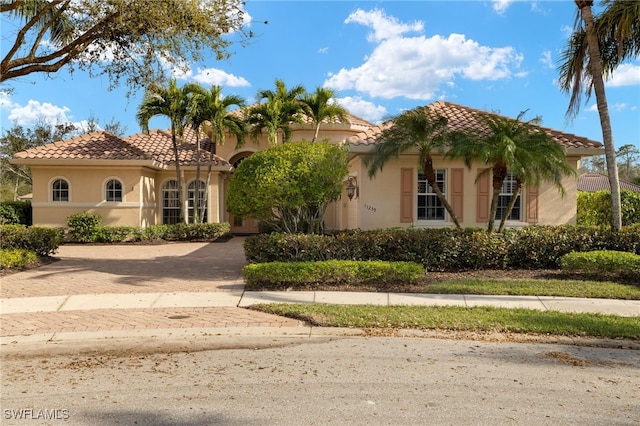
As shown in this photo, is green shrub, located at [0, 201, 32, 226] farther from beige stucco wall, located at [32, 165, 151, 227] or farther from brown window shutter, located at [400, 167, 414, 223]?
brown window shutter, located at [400, 167, 414, 223]

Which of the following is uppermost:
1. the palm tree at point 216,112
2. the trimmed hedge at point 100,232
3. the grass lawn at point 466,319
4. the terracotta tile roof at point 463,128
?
the palm tree at point 216,112

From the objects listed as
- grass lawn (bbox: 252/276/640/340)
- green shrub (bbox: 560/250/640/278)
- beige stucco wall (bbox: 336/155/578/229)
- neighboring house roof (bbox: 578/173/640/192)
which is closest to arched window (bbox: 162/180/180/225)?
beige stucco wall (bbox: 336/155/578/229)

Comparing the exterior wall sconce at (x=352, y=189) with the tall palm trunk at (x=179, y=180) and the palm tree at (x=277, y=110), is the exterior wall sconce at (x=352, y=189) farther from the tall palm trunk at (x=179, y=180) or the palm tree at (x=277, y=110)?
the tall palm trunk at (x=179, y=180)

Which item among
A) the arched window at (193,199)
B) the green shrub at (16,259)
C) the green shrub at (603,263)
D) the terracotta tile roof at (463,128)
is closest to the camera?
the green shrub at (603,263)

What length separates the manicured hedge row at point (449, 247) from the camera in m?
11.3

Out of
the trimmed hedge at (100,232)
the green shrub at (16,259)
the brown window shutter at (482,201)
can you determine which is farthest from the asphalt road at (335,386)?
the trimmed hedge at (100,232)

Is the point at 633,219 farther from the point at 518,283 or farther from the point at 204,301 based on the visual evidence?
the point at 204,301

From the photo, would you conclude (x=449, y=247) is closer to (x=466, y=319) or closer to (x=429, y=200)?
(x=429, y=200)

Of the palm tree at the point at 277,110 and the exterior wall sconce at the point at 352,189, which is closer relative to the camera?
the exterior wall sconce at the point at 352,189

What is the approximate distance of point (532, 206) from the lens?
1537 cm

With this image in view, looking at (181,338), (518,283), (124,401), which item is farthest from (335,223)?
(124,401)

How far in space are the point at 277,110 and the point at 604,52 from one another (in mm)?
11907

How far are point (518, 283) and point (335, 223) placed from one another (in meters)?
14.2

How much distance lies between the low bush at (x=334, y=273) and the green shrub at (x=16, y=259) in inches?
254
